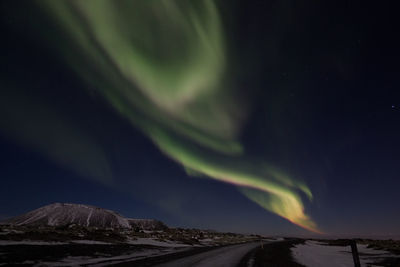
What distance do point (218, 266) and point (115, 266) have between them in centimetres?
622

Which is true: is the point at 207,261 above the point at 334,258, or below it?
above

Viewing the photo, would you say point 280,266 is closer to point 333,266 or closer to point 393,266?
point 333,266

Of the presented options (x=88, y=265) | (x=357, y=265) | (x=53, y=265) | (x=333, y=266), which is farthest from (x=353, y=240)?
(x=53, y=265)

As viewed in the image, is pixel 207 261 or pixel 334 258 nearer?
pixel 207 261

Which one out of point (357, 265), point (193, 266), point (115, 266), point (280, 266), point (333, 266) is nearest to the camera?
point (357, 265)

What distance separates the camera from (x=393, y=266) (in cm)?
1652

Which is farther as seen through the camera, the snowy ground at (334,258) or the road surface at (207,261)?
the snowy ground at (334,258)

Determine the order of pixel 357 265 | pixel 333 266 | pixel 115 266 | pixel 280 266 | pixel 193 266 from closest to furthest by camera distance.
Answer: pixel 357 265 → pixel 115 266 → pixel 193 266 → pixel 280 266 → pixel 333 266

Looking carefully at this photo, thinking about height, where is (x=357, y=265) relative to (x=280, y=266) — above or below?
above

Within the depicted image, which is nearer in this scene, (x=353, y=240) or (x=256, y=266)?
(x=353, y=240)

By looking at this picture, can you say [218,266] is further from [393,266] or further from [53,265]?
[393,266]

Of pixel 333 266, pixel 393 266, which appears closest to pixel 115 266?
pixel 333 266

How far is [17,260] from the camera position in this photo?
1389 centimetres

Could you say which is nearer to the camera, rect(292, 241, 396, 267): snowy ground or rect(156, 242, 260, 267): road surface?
rect(156, 242, 260, 267): road surface
